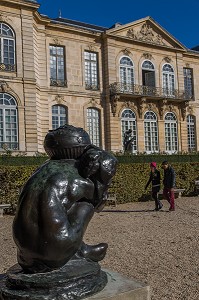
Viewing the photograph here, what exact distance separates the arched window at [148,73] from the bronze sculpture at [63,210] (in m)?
25.6

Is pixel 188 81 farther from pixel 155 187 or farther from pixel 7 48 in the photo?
pixel 155 187

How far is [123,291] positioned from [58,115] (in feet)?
69.9

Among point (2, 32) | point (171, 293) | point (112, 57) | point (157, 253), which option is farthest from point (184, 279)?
point (112, 57)

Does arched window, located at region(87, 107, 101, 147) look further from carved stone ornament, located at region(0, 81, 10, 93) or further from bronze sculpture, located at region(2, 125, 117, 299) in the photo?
bronze sculpture, located at region(2, 125, 117, 299)

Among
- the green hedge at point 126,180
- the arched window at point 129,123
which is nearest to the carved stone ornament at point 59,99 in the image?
the arched window at point 129,123

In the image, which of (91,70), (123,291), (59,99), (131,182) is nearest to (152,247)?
(123,291)

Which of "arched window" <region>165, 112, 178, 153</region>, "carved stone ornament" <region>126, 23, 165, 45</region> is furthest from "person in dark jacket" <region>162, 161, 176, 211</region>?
"carved stone ornament" <region>126, 23, 165, 45</region>

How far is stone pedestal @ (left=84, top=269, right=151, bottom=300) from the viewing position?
6.61 feet

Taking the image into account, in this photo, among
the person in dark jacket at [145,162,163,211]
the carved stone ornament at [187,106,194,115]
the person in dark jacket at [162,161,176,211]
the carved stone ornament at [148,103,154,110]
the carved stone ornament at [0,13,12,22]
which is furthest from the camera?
the carved stone ornament at [187,106,194,115]

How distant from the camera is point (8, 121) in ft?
64.6

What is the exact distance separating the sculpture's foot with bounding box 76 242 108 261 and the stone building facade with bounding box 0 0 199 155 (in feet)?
57.6

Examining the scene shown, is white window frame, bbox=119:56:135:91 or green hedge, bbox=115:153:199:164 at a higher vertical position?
white window frame, bbox=119:56:135:91

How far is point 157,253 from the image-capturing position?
221 inches

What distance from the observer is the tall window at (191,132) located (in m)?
28.9
